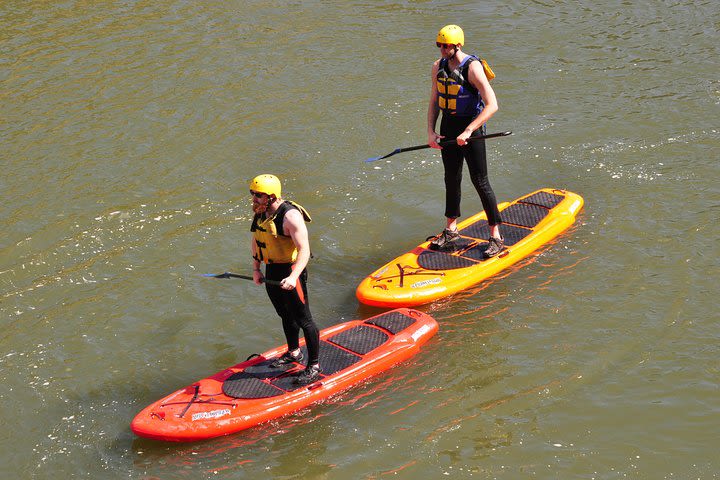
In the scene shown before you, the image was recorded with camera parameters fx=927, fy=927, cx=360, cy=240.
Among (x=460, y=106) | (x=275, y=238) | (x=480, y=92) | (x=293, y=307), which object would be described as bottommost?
(x=293, y=307)

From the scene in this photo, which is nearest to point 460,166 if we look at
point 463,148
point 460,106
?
point 463,148

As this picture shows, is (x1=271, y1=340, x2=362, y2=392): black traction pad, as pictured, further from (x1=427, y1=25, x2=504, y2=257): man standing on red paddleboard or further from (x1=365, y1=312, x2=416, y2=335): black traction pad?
(x1=427, y1=25, x2=504, y2=257): man standing on red paddleboard

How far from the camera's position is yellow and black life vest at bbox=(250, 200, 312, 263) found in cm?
626

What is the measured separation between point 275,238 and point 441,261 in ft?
8.54

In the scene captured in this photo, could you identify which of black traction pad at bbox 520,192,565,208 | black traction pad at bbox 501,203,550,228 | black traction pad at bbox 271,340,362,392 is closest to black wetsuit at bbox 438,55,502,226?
black traction pad at bbox 501,203,550,228

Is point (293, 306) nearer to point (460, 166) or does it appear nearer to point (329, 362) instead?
point (329, 362)

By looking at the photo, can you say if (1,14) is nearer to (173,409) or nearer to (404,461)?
(173,409)

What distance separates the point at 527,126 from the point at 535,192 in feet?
7.80

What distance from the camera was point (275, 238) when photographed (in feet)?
20.7

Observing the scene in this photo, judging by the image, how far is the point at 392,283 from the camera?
8.23 m

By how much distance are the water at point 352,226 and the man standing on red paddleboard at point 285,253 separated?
0.60 meters

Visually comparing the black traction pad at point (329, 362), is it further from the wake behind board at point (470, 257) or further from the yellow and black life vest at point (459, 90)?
the yellow and black life vest at point (459, 90)

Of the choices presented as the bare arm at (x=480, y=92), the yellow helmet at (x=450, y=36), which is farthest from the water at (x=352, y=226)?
the yellow helmet at (x=450, y=36)

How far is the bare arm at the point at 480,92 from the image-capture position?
776 centimetres
